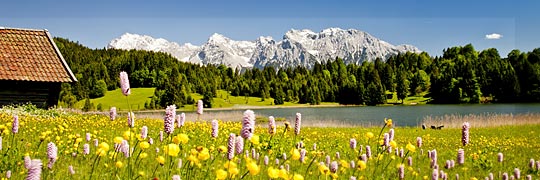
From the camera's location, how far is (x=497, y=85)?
12694 cm

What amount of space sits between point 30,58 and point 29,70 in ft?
3.34

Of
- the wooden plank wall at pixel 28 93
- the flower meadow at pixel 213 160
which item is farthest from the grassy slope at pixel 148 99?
the flower meadow at pixel 213 160

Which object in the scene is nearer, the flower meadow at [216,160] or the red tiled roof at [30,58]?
the flower meadow at [216,160]

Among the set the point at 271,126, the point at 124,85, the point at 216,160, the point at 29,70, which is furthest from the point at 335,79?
the point at 124,85

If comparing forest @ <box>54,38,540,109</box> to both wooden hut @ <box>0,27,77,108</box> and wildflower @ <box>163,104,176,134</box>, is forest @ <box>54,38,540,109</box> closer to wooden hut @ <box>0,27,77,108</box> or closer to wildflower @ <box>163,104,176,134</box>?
wooden hut @ <box>0,27,77,108</box>

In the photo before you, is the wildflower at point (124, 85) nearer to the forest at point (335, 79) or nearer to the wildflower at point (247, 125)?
the wildflower at point (247, 125)

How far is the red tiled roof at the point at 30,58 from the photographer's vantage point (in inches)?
902

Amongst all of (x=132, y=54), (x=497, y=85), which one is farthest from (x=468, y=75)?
(x=132, y=54)

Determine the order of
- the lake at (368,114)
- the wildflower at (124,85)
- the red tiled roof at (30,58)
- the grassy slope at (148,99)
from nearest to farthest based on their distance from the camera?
the wildflower at (124,85), the red tiled roof at (30,58), the lake at (368,114), the grassy slope at (148,99)

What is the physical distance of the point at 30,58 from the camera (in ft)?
78.6

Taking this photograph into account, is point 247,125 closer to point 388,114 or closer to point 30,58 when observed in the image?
point 30,58

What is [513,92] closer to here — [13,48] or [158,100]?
[158,100]

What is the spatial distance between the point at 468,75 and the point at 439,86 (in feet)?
31.7

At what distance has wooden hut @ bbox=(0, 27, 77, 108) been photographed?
22.9 m
